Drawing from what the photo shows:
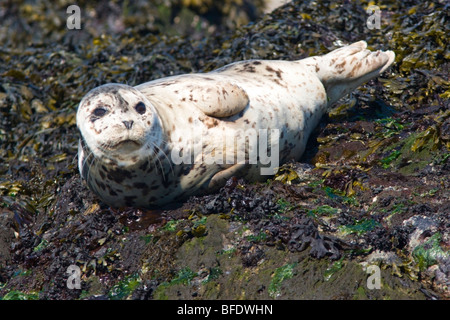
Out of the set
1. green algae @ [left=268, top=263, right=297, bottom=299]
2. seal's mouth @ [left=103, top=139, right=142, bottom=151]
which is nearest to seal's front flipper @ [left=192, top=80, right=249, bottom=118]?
seal's mouth @ [left=103, top=139, right=142, bottom=151]

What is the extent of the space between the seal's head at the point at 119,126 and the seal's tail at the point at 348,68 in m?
2.17

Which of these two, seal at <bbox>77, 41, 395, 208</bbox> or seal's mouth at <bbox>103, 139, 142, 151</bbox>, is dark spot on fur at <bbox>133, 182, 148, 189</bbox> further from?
seal's mouth at <bbox>103, 139, 142, 151</bbox>

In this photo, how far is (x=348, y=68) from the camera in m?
6.44

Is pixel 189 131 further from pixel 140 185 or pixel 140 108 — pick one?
pixel 140 185

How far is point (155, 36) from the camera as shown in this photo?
357 inches

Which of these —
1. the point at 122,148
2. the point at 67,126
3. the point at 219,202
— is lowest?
the point at 67,126

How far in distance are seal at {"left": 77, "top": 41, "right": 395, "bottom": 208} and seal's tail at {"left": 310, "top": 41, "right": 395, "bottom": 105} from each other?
0.37 meters

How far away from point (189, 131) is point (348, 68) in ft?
6.80

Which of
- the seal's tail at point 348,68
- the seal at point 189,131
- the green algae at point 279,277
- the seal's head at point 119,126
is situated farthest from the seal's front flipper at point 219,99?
the green algae at point 279,277

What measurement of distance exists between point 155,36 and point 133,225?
472 centimetres

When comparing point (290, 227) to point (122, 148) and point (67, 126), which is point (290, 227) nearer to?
point (122, 148)

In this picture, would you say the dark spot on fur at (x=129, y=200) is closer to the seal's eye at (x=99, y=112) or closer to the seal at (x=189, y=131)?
the seal at (x=189, y=131)
